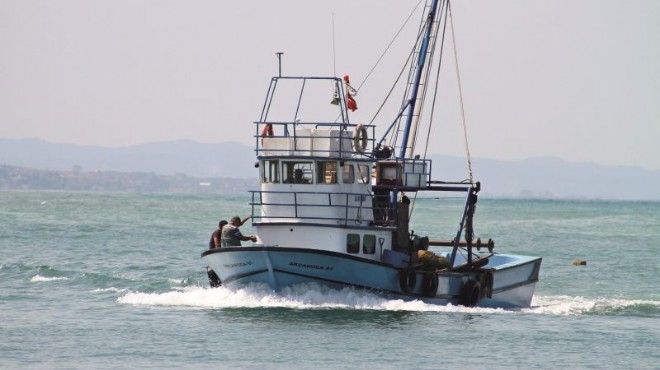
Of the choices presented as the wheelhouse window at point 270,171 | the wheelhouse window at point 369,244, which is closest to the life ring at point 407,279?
the wheelhouse window at point 369,244

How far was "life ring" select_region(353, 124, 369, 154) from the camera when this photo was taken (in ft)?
123

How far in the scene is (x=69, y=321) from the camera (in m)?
34.6

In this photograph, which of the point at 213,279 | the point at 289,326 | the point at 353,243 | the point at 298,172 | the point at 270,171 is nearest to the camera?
the point at 289,326

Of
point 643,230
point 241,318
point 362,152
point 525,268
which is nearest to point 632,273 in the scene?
point 525,268

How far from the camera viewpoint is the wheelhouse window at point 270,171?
122 ft

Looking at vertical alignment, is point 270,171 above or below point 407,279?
above

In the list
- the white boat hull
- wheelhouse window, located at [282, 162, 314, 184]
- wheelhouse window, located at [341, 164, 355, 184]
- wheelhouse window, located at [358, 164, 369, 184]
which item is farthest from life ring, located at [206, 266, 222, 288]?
wheelhouse window, located at [358, 164, 369, 184]

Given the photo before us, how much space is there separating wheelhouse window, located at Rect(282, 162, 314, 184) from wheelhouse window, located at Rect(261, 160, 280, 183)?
223mm

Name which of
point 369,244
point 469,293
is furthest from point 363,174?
point 469,293

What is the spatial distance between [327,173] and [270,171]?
1.58 meters

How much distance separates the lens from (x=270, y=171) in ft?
122

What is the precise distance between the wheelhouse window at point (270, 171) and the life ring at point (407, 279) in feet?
14.0

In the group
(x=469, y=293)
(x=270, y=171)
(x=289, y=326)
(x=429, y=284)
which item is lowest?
(x=289, y=326)

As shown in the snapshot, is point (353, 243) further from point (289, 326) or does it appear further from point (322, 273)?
point (289, 326)
